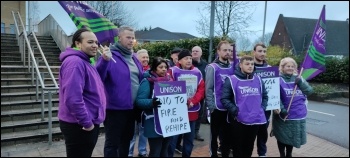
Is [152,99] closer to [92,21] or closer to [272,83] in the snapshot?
[272,83]

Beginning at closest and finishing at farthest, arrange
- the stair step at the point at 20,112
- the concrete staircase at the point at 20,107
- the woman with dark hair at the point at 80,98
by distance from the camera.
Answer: the woman with dark hair at the point at 80,98 < the concrete staircase at the point at 20,107 < the stair step at the point at 20,112

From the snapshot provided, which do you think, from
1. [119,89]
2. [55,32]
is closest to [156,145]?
[119,89]

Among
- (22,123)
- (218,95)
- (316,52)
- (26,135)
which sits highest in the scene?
(316,52)

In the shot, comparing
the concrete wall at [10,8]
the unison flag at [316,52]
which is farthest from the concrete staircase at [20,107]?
the concrete wall at [10,8]

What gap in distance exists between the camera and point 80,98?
→ 8.72ft

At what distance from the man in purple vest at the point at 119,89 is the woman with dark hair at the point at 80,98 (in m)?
0.40

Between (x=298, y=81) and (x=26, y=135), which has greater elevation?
(x=298, y=81)

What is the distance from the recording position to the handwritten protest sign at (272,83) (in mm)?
4336

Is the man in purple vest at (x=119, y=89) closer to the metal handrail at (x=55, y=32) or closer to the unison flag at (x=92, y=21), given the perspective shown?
the unison flag at (x=92, y=21)

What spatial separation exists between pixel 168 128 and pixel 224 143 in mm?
1163

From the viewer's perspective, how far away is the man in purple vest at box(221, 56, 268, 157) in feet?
12.9

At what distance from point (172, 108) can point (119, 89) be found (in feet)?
2.48

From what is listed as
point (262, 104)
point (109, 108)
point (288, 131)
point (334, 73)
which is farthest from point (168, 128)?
point (334, 73)

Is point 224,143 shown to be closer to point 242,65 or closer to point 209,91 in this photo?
A: point 209,91
